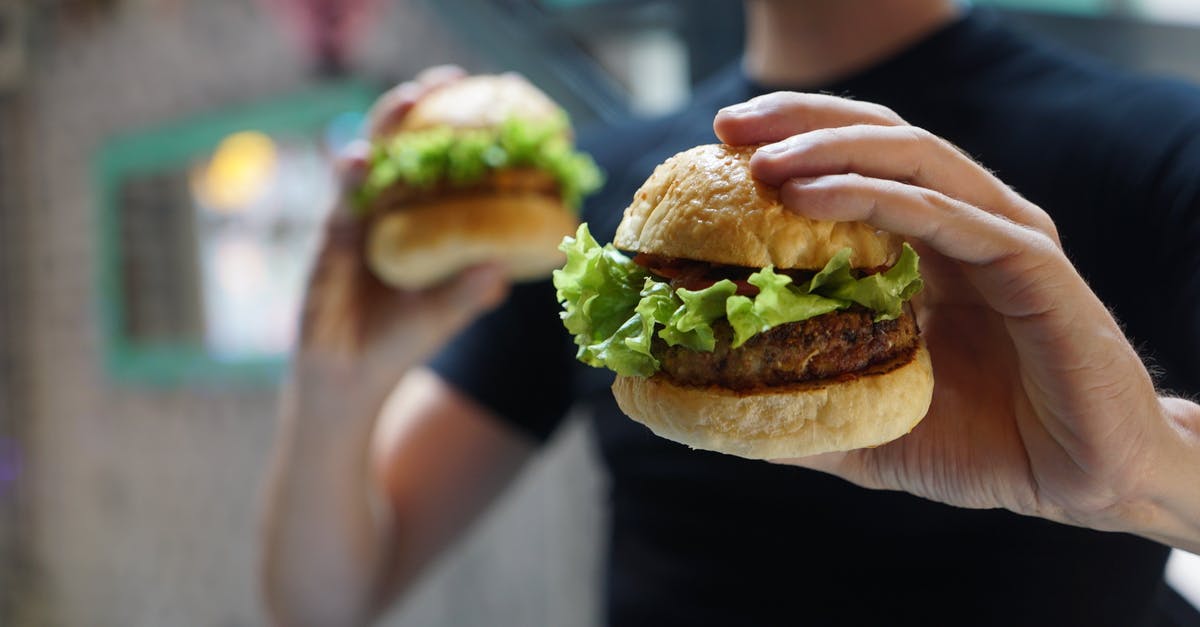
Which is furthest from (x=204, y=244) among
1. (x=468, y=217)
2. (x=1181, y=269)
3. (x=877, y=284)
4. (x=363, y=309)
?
(x=1181, y=269)

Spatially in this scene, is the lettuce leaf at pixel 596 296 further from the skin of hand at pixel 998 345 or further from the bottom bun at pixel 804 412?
the skin of hand at pixel 998 345

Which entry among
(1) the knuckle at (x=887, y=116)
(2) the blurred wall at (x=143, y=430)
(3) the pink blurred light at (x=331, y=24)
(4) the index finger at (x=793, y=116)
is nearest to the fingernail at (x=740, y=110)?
(4) the index finger at (x=793, y=116)

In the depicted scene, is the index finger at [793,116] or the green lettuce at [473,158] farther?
the green lettuce at [473,158]

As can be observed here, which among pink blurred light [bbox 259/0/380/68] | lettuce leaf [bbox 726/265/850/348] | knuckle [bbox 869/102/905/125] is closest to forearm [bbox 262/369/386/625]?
lettuce leaf [bbox 726/265/850/348]

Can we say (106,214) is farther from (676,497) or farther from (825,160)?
(825,160)

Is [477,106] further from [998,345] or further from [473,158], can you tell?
[998,345]

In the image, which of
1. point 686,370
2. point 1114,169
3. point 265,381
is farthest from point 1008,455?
point 265,381

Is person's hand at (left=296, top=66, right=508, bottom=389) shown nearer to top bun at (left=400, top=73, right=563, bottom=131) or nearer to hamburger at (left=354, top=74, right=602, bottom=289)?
→ hamburger at (left=354, top=74, right=602, bottom=289)
